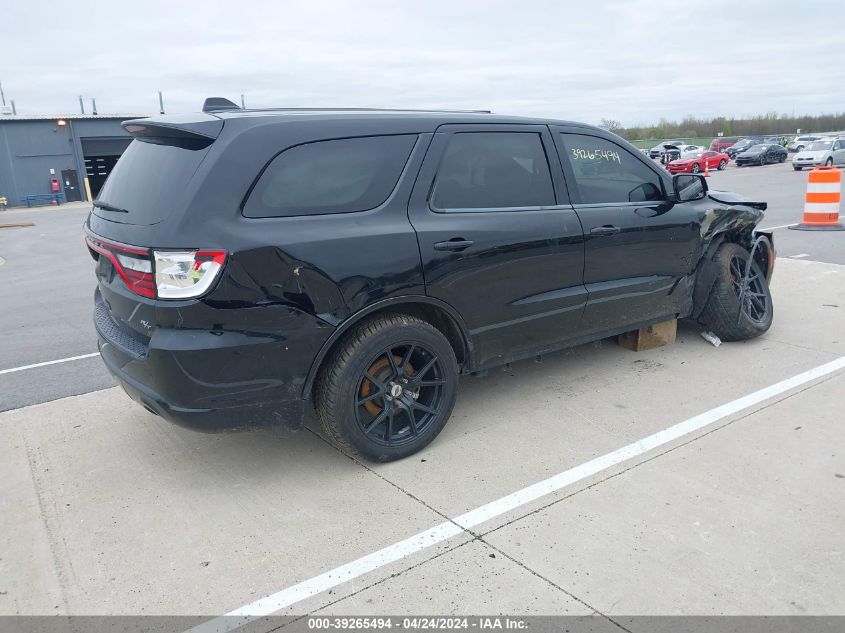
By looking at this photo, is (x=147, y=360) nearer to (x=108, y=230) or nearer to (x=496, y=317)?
(x=108, y=230)

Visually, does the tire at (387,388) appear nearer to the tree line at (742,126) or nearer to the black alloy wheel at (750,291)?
the black alloy wheel at (750,291)

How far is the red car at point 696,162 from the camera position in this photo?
34906mm

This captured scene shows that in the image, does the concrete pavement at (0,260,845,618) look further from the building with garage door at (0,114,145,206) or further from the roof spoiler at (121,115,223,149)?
the building with garage door at (0,114,145,206)

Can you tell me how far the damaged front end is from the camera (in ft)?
17.3

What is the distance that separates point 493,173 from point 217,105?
1.64 metres

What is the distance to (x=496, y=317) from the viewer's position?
405 centimetres

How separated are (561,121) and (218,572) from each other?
11.1 feet

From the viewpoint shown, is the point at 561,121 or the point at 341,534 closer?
the point at 341,534

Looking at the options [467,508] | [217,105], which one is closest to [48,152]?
[217,105]

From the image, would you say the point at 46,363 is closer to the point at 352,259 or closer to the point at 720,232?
the point at 352,259

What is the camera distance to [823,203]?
38.1ft

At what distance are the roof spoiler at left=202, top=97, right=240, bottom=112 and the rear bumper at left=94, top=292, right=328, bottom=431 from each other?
4.34ft

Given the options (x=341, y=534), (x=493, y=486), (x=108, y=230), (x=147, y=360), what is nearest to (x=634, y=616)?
(x=493, y=486)

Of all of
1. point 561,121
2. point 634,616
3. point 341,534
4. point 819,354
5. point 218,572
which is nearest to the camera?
point 634,616
